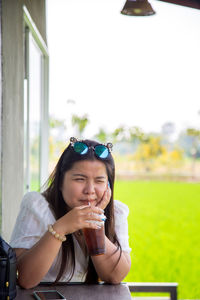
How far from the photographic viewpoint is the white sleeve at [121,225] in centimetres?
150

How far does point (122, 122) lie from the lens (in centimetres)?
2716

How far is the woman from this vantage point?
1257 millimetres

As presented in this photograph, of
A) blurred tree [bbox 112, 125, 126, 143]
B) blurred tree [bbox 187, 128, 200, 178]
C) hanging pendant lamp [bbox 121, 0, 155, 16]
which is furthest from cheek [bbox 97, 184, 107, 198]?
blurred tree [bbox 187, 128, 200, 178]

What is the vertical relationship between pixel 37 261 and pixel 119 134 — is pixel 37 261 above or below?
below

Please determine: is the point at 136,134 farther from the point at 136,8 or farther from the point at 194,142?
the point at 136,8

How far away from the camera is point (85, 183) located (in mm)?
1342

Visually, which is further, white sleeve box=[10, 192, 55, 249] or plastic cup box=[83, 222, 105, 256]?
white sleeve box=[10, 192, 55, 249]

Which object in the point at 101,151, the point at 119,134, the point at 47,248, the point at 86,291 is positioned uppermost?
the point at 119,134

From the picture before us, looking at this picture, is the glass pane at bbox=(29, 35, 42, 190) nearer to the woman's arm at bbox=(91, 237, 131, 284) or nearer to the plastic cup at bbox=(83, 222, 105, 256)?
the woman's arm at bbox=(91, 237, 131, 284)

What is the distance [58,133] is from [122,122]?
6.78 metres

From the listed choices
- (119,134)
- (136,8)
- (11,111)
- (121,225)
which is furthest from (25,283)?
(119,134)

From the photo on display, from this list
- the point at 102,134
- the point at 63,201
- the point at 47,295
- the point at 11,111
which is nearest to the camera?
the point at 47,295

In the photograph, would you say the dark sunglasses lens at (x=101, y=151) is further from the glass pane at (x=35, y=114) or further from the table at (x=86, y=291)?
the glass pane at (x=35, y=114)

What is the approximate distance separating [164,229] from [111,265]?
23.1 m
